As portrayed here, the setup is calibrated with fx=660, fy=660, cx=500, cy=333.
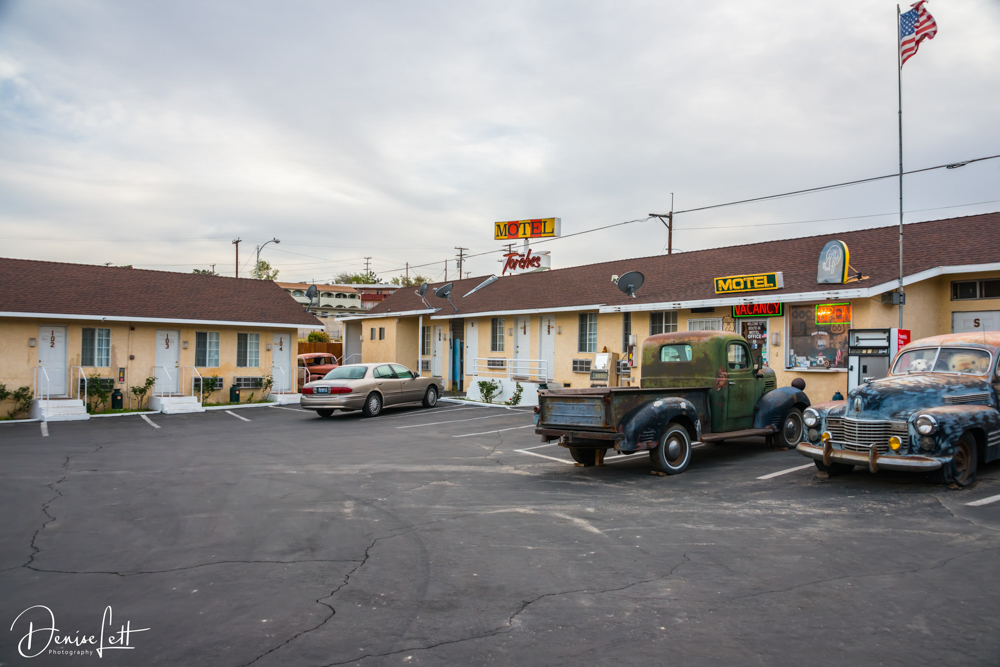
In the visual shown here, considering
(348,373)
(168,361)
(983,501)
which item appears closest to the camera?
(983,501)

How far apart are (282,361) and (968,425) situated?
23.1 metres

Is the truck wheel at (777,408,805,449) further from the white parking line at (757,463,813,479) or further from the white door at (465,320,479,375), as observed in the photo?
the white door at (465,320,479,375)

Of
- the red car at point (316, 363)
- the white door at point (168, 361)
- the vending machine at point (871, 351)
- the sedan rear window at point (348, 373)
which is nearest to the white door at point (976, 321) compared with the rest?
the vending machine at point (871, 351)

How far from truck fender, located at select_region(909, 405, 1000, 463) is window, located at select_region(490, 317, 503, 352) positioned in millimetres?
17789

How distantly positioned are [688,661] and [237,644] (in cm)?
271

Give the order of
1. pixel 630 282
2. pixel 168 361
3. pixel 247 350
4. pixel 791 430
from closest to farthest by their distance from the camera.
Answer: pixel 791 430 < pixel 630 282 < pixel 168 361 < pixel 247 350

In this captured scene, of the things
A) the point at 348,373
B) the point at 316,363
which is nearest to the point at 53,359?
the point at 348,373

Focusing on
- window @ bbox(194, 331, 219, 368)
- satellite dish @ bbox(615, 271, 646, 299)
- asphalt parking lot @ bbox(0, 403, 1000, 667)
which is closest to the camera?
asphalt parking lot @ bbox(0, 403, 1000, 667)

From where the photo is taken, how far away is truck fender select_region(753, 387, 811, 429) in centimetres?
1148

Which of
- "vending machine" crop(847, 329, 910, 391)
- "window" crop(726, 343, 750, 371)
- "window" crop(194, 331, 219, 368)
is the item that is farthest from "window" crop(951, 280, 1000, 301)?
"window" crop(194, 331, 219, 368)

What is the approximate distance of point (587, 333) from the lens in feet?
70.7

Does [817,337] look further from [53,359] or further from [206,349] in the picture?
[53,359]

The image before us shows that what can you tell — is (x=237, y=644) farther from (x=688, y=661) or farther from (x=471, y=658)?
(x=688, y=661)

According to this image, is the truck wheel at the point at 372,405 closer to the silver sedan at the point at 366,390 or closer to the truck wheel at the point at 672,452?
the silver sedan at the point at 366,390
